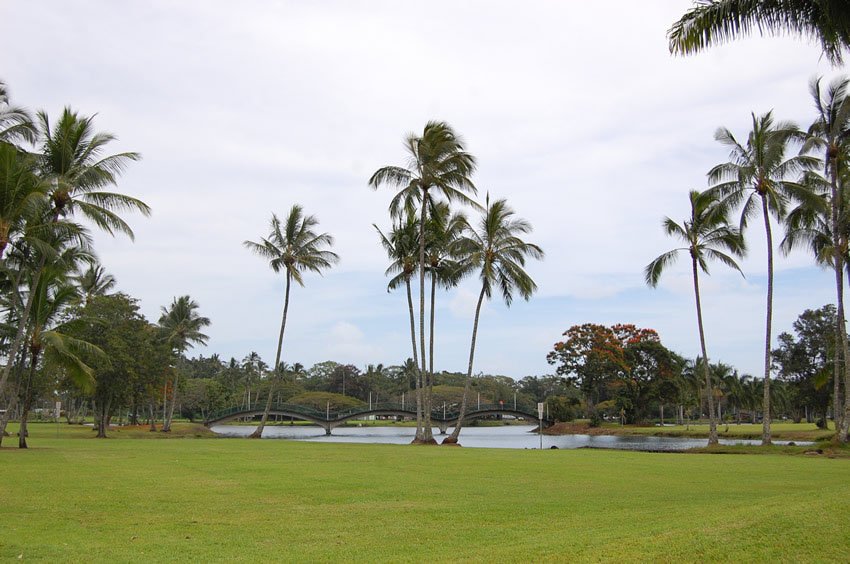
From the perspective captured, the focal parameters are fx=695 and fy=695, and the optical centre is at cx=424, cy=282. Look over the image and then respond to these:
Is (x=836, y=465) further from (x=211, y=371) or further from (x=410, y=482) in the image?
(x=211, y=371)

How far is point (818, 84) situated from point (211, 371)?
135932mm

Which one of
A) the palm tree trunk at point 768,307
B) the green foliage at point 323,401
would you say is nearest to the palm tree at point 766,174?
the palm tree trunk at point 768,307

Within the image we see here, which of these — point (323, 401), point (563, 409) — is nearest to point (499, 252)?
point (563, 409)

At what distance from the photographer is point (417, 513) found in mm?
11023

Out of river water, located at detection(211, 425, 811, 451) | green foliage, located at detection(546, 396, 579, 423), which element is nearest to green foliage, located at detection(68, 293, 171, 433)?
river water, located at detection(211, 425, 811, 451)

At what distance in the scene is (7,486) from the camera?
13.7 metres

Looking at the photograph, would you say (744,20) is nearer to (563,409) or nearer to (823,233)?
(823,233)

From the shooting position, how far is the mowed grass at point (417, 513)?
25.9 ft

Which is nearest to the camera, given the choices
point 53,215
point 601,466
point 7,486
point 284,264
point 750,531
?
point 750,531

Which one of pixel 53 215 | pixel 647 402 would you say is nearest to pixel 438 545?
pixel 53 215

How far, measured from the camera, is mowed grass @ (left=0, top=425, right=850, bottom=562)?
25.9 feet

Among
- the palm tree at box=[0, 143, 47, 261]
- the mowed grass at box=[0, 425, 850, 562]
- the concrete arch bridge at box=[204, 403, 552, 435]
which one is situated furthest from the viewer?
the concrete arch bridge at box=[204, 403, 552, 435]

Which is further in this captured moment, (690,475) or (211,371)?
(211,371)

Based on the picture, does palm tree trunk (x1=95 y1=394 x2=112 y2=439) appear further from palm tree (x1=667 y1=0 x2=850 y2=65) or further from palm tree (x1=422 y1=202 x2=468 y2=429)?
palm tree (x1=667 y1=0 x2=850 y2=65)
